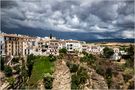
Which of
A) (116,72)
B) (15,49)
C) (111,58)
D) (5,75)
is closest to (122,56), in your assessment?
(111,58)

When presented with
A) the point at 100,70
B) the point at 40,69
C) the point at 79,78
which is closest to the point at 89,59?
the point at 100,70

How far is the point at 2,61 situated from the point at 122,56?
681 cm

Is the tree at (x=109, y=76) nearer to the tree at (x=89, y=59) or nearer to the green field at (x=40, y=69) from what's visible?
the tree at (x=89, y=59)

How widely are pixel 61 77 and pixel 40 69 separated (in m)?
1.19

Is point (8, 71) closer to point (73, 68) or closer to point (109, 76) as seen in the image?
point (73, 68)

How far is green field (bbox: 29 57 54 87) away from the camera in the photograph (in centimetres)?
1552

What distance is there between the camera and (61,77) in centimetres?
1603

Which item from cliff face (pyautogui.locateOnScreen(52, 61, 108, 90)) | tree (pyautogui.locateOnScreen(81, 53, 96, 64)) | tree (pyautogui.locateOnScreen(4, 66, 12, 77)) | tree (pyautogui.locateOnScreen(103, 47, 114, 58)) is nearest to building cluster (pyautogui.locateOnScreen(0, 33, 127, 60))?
tree (pyautogui.locateOnScreen(103, 47, 114, 58))

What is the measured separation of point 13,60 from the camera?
18.9 m

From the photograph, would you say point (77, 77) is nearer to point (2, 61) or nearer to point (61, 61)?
point (61, 61)

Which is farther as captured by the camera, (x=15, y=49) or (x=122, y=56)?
(x=15, y=49)

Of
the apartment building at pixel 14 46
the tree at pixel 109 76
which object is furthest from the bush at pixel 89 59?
the apartment building at pixel 14 46

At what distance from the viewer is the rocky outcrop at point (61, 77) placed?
611 inches

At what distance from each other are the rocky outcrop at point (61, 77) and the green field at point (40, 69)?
361 mm
